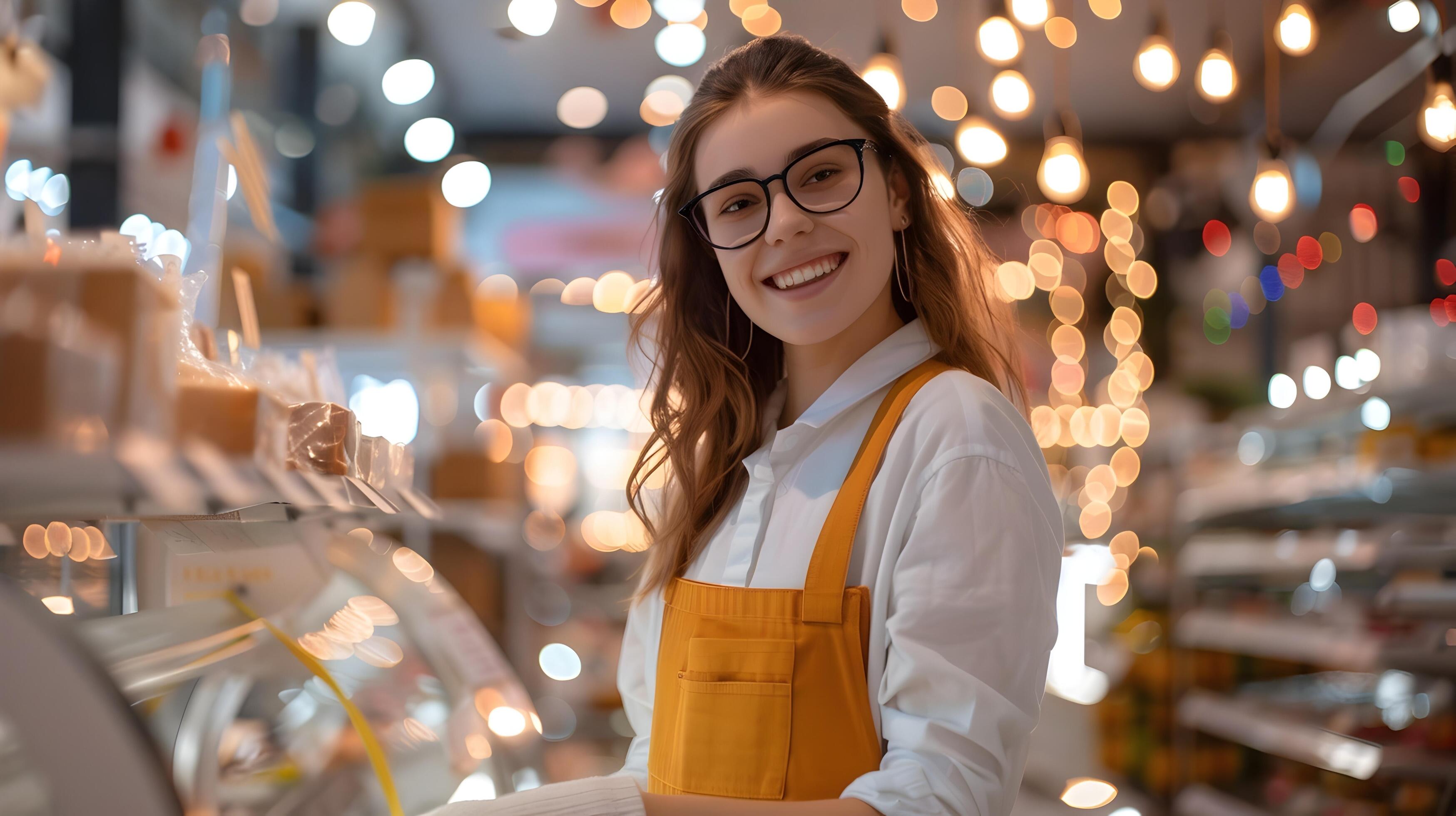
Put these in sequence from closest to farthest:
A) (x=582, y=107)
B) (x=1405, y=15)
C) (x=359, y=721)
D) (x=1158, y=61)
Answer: (x=359, y=721) < (x=1405, y=15) < (x=1158, y=61) < (x=582, y=107)

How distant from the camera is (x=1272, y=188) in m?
3.68

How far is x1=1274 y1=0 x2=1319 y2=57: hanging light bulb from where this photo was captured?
3.45 metres

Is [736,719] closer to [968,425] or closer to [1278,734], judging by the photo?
[968,425]

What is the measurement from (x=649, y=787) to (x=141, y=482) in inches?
37.6

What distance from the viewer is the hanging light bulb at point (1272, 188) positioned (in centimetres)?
367

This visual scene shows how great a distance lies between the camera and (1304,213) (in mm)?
7797

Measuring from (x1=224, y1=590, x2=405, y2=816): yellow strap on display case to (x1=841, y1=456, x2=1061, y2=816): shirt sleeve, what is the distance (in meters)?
0.75

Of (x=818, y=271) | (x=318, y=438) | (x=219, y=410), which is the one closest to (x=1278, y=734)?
(x=818, y=271)

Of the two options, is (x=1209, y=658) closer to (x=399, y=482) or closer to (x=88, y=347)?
(x=399, y=482)

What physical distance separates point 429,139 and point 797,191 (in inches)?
211

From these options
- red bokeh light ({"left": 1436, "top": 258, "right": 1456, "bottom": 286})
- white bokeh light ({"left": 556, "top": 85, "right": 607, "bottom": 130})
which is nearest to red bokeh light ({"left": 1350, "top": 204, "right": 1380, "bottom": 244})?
red bokeh light ({"left": 1436, "top": 258, "right": 1456, "bottom": 286})

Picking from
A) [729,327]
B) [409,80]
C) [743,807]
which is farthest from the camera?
[409,80]

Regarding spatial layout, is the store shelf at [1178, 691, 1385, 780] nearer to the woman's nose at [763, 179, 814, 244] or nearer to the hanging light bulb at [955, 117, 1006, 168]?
the hanging light bulb at [955, 117, 1006, 168]

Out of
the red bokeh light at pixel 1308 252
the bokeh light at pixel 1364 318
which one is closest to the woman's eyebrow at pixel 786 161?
the bokeh light at pixel 1364 318
